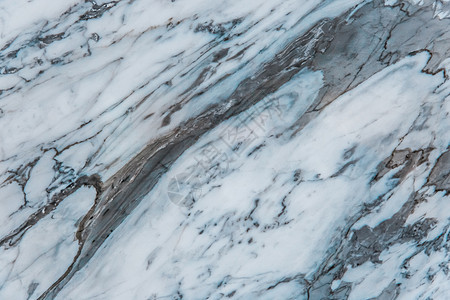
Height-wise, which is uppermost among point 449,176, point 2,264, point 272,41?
point 272,41

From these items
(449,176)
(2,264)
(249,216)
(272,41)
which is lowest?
(449,176)

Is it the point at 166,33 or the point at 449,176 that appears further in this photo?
the point at 449,176

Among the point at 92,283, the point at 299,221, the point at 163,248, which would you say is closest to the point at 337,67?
the point at 299,221

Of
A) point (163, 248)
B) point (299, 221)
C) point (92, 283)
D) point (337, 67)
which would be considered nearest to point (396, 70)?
point (337, 67)

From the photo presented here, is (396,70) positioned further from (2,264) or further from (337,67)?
(2,264)

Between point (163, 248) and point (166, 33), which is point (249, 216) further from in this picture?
point (166, 33)

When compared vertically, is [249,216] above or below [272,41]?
below
